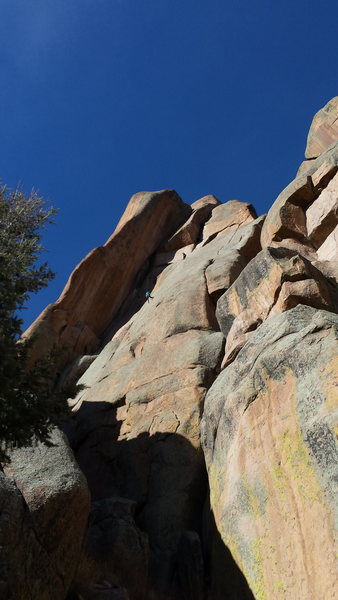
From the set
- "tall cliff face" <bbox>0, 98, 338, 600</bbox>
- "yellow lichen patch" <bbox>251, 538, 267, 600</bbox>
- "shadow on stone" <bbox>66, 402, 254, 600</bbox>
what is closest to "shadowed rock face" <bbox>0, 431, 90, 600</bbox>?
"tall cliff face" <bbox>0, 98, 338, 600</bbox>

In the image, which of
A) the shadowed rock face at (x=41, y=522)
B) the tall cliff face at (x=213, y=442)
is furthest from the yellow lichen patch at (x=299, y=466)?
the shadowed rock face at (x=41, y=522)

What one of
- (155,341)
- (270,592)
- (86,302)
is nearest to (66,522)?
(270,592)

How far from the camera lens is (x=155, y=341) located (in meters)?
24.4

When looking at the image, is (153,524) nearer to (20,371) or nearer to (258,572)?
(258,572)

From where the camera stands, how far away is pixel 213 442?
53.7ft

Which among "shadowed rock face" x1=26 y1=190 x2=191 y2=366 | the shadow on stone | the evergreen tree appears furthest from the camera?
"shadowed rock face" x1=26 y1=190 x2=191 y2=366

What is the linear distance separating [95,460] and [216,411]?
630cm

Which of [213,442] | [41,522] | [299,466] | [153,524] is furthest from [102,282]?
[299,466]

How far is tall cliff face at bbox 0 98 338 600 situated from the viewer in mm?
12578

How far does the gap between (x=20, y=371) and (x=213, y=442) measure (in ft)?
19.9

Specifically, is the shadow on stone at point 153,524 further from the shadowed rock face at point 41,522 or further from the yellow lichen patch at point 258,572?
the shadowed rock face at point 41,522

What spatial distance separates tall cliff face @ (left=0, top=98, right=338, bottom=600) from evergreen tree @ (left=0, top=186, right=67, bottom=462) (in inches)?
61.4

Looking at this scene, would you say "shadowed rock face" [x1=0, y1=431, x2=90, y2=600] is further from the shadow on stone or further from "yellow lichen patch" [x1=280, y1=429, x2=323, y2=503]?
"yellow lichen patch" [x1=280, y1=429, x2=323, y2=503]

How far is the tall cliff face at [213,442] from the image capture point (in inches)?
495
